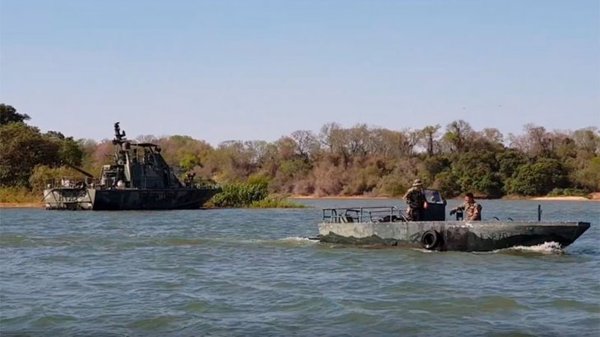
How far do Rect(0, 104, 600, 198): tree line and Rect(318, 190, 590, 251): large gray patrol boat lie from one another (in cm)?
5145

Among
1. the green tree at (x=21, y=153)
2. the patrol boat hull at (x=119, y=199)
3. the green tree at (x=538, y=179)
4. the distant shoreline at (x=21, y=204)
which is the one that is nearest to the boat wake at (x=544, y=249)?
the patrol boat hull at (x=119, y=199)

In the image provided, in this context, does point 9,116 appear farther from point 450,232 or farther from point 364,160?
point 450,232

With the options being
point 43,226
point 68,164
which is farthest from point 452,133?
point 43,226

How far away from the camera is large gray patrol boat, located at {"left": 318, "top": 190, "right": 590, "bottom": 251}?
2302cm

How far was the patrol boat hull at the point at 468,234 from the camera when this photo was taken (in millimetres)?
23000

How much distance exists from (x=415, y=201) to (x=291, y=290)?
830 centimetres

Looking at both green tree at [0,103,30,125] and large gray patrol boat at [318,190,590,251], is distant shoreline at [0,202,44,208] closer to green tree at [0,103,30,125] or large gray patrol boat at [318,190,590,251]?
green tree at [0,103,30,125]

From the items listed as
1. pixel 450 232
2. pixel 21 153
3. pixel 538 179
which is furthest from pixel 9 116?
pixel 450 232

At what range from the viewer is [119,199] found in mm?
60062

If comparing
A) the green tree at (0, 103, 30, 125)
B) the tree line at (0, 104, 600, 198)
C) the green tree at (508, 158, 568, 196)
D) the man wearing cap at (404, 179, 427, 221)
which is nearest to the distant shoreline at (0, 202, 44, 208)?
the tree line at (0, 104, 600, 198)

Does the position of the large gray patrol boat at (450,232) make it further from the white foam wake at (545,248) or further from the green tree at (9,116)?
the green tree at (9,116)

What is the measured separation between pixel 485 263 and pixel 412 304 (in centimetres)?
634

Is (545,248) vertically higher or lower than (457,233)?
lower

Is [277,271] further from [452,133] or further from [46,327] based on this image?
[452,133]
